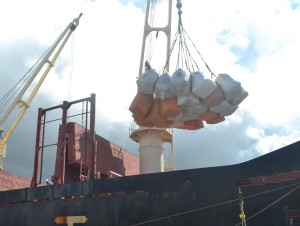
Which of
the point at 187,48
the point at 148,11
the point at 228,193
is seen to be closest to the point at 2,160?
the point at 148,11

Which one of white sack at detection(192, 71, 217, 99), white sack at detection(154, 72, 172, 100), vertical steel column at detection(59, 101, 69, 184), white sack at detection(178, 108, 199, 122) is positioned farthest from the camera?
vertical steel column at detection(59, 101, 69, 184)

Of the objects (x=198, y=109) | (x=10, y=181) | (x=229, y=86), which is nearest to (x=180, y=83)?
(x=198, y=109)

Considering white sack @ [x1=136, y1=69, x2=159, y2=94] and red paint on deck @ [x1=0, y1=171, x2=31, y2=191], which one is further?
red paint on deck @ [x1=0, y1=171, x2=31, y2=191]

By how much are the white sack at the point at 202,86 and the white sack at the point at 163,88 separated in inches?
33.9

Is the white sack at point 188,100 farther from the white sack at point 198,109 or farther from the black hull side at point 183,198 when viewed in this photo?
the black hull side at point 183,198

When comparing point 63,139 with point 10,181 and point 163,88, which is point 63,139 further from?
point 163,88

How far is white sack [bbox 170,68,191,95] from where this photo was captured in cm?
1247

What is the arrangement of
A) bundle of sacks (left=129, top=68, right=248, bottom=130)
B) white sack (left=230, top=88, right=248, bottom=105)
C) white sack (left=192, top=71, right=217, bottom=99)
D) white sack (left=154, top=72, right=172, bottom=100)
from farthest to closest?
white sack (left=230, top=88, right=248, bottom=105), white sack (left=154, top=72, right=172, bottom=100), bundle of sacks (left=129, top=68, right=248, bottom=130), white sack (left=192, top=71, right=217, bottom=99)

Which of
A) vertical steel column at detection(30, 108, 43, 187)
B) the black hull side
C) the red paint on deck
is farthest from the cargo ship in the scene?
the red paint on deck

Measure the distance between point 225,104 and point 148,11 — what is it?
11.4 meters

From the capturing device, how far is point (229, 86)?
1280 cm

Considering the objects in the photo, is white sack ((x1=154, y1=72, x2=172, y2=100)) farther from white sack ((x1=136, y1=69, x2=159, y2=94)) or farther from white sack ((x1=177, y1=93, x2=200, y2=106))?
white sack ((x1=177, y1=93, x2=200, y2=106))

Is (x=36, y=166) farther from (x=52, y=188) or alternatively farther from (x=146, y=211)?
(x=146, y=211)

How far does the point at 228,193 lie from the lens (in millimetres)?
11812
